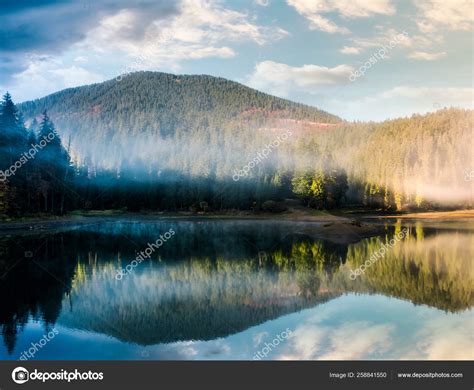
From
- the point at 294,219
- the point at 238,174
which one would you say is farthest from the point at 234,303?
the point at 238,174

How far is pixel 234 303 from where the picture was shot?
23500 millimetres

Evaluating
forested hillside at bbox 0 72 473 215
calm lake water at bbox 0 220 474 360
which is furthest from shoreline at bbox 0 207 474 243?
calm lake water at bbox 0 220 474 360

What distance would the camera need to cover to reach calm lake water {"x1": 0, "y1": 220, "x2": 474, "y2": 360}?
17562 mm

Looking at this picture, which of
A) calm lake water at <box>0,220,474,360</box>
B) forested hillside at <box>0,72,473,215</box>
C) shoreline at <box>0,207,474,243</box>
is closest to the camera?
calm lake water at <box>0,220,474,360</box>

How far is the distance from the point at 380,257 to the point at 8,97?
174 ft

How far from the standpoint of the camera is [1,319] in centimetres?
2003

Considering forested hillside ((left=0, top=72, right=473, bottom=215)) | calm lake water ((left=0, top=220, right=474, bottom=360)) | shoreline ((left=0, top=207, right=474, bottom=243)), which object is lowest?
calm lake water ((left=0, top=220, right=474, bottom=360))

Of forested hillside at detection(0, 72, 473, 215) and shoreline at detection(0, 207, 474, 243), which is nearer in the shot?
shoreline at detection(0, 207, 474, 243)

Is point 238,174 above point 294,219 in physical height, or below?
above

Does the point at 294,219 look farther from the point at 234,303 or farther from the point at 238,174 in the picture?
the point at 234,303

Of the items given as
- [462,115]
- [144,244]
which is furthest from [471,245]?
[462,115]

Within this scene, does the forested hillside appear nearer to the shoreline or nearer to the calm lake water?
the shoreline

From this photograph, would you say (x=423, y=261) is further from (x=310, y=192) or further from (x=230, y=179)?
(x=230, y=179)

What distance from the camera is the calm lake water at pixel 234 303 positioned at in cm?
1756
